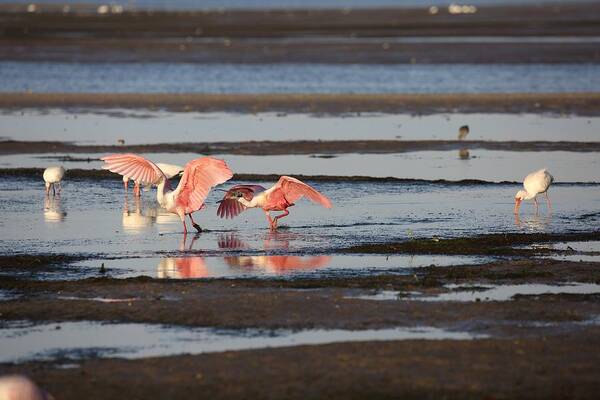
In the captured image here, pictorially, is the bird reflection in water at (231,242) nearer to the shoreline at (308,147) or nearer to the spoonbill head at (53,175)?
the spoonbill head at (53,175)

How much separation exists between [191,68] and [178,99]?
10.4 m

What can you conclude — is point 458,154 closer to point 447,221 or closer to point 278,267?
point 447,221

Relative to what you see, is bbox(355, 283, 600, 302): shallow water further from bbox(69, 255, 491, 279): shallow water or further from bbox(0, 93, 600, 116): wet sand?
bbox(0, 93, 600, 116): wet sand

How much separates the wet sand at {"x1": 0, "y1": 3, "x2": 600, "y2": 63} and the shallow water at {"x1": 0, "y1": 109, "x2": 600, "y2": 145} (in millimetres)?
16060

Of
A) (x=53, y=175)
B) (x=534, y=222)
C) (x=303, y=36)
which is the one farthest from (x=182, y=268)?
(x=303, y=36)

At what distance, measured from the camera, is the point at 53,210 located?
17.9 metres

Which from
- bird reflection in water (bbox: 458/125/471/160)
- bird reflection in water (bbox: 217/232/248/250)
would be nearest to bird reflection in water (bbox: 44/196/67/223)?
bird reflection in water (bbox: 217/232/248/250)

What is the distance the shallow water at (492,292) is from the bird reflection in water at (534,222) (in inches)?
139

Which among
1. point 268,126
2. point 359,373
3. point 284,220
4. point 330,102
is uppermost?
A: point 330,102

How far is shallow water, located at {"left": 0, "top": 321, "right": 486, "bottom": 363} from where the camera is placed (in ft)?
32.1

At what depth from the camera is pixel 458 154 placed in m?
24.6

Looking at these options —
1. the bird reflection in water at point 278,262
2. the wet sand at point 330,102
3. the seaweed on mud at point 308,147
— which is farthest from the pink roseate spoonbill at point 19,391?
the wet sand at point 330,102

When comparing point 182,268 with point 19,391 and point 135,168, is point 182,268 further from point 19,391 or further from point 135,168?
point 19,391

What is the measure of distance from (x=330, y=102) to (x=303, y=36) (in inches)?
1112
